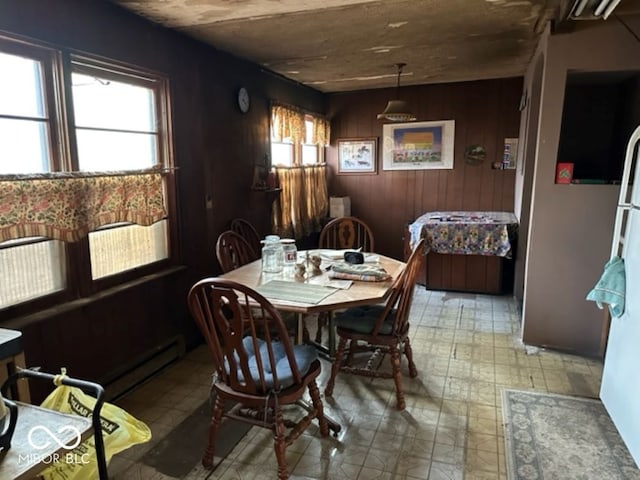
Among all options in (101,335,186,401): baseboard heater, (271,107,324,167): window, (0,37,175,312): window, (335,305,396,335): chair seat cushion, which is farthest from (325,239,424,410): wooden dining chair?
(271,107,324,167): window

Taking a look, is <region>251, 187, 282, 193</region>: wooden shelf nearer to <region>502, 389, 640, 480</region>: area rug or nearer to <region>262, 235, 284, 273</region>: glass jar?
<region>262, 235, 284, 273</region>: glass jar

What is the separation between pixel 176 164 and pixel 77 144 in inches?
30.0

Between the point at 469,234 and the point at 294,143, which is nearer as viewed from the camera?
the point at 469,234

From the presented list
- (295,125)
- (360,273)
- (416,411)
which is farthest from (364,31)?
(416,411)

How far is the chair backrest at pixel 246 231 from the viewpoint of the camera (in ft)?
11.8

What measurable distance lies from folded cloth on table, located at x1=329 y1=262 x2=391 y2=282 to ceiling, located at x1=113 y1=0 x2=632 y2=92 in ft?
4.88

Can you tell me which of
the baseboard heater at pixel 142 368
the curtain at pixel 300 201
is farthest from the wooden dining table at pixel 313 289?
the curtain at pixel 300 201

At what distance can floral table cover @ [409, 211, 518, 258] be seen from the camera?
Result: 4191 mm

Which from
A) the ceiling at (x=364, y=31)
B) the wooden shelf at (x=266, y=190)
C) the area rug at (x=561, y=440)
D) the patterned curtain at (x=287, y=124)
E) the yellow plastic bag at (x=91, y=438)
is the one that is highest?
the ceiling at (x=364, y=31)

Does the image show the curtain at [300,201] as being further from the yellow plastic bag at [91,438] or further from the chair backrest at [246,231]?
the yellow plastic bag at [91,438]

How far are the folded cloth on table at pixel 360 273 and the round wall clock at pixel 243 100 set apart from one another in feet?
6.00

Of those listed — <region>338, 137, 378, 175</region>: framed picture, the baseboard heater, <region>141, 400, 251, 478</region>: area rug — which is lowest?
<region>141, 400, 251, 478</region>: area rug

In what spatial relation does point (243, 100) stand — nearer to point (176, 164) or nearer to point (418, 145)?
point (176, 164)

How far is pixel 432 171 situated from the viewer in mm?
5379
